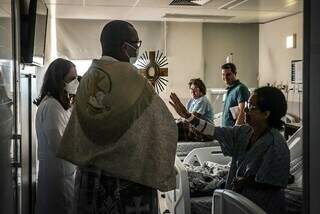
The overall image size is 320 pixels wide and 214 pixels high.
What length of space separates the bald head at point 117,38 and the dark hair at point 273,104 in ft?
2.24

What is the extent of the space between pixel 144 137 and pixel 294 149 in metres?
1.52

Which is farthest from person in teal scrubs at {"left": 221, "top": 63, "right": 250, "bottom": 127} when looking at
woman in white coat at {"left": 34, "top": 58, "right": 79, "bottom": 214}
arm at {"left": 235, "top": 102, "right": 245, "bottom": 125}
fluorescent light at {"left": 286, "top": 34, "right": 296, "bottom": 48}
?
woman in white coat at {"left": 34, "top": 58, "right": 79, "bottom": 214}

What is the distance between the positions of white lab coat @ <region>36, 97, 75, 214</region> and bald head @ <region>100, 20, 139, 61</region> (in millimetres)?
836

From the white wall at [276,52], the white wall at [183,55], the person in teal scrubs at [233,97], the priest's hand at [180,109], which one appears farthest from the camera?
the white wall at [183,55]

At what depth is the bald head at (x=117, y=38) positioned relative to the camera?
1513 mm

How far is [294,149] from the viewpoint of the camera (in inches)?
102

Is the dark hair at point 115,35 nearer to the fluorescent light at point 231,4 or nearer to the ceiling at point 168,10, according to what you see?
the ceiling at point 168,10

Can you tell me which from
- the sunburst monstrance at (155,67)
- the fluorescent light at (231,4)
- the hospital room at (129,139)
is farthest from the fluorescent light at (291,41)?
the hospital room at (129,139)

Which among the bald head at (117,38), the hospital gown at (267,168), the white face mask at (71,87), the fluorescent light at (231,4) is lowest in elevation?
the hospital gown at (267,168)

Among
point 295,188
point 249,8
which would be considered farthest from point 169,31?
point 295,188

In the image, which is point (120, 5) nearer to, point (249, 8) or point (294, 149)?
point (249, 8)

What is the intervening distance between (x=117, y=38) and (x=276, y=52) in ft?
14.4

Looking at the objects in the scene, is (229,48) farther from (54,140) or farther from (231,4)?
(54,140)

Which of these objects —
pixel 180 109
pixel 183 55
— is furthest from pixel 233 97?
pixel 180 109
